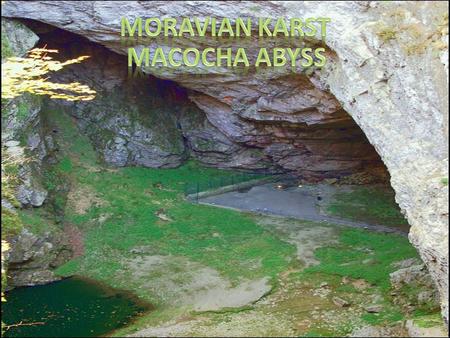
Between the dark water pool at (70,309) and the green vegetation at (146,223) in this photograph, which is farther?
the green vegetation at (146,223)

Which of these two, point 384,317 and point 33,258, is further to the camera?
point 33,258

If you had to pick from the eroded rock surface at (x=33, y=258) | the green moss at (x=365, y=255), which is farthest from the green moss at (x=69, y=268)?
the green moss at (x=365, y=255)

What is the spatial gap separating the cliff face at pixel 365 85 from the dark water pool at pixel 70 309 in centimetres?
955

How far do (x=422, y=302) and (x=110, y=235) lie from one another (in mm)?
13245

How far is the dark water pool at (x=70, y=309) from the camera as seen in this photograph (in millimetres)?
17328

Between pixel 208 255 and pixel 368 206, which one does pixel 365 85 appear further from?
pixel 368 206

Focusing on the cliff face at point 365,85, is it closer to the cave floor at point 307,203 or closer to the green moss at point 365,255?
the cave floor at point 307,203

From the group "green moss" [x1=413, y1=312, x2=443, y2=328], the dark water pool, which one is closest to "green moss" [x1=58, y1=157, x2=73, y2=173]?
the dark water pool

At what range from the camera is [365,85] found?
16406 millimetres

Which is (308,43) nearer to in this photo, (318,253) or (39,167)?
(318,253)

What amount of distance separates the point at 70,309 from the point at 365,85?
12055 mm

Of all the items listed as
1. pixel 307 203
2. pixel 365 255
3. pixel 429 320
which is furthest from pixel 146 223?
pixel 429 320

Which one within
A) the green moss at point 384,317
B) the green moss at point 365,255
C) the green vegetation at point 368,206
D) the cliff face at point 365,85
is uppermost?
the cliff face at point 365,85

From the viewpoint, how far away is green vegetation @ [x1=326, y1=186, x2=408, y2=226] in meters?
24.8
